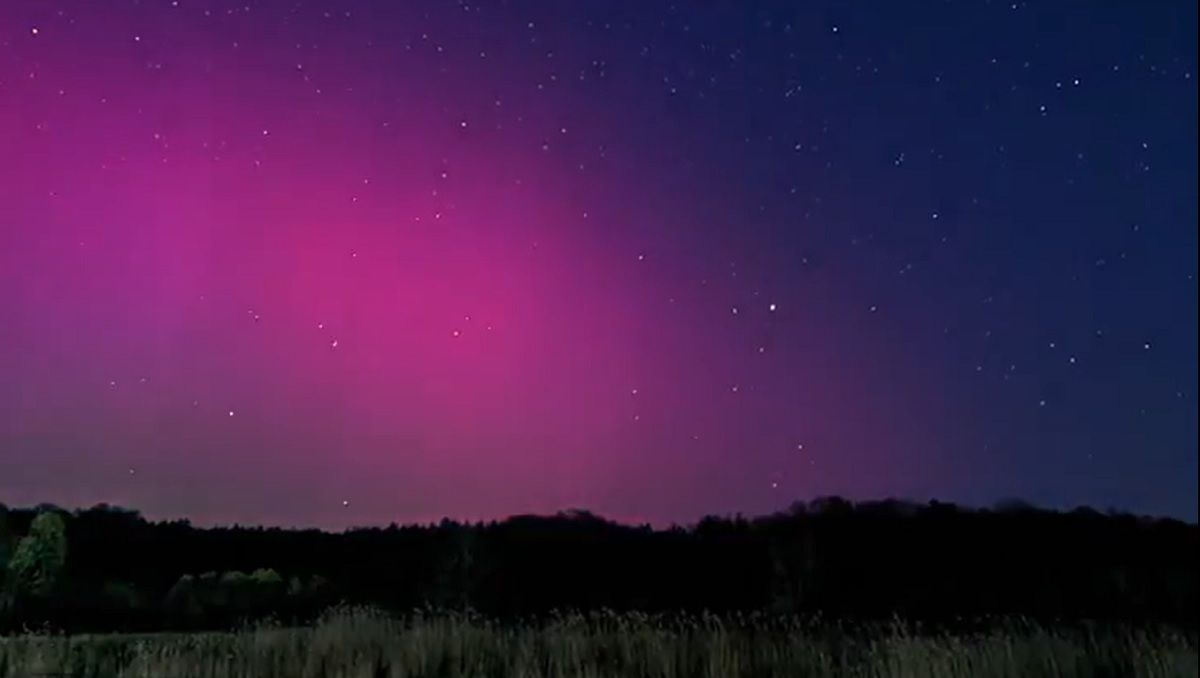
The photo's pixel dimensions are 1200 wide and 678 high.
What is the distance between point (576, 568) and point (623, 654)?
12506mm

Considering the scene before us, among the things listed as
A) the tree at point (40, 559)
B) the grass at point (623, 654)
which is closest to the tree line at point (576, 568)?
the tree at point (40, 559)

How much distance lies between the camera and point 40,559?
22.8 m

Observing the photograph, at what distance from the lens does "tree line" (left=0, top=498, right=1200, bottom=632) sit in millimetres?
14758

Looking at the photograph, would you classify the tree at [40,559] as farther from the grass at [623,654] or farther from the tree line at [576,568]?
the grass at [623,654]

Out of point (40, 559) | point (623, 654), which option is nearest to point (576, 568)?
point (40, 559)

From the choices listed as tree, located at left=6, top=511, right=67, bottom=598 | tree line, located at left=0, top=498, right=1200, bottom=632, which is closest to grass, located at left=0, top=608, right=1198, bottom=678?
tree line, located at left=0, top=498, right=1200, bottom=632

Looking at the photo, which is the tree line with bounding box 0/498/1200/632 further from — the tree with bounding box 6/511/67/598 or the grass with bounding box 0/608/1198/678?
the grass with bounding box 0/608/1198/678

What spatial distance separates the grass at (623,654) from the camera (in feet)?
25.3

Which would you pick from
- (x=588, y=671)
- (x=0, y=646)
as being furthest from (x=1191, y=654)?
(x=0, y=646)

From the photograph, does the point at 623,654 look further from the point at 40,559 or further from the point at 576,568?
the point at 40,559

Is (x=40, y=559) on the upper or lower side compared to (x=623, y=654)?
upper

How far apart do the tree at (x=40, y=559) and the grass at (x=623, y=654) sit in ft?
32.4

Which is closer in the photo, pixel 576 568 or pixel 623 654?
pixel 623 654

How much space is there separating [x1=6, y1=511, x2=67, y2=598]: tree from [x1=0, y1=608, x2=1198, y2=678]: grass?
9.89 metres
